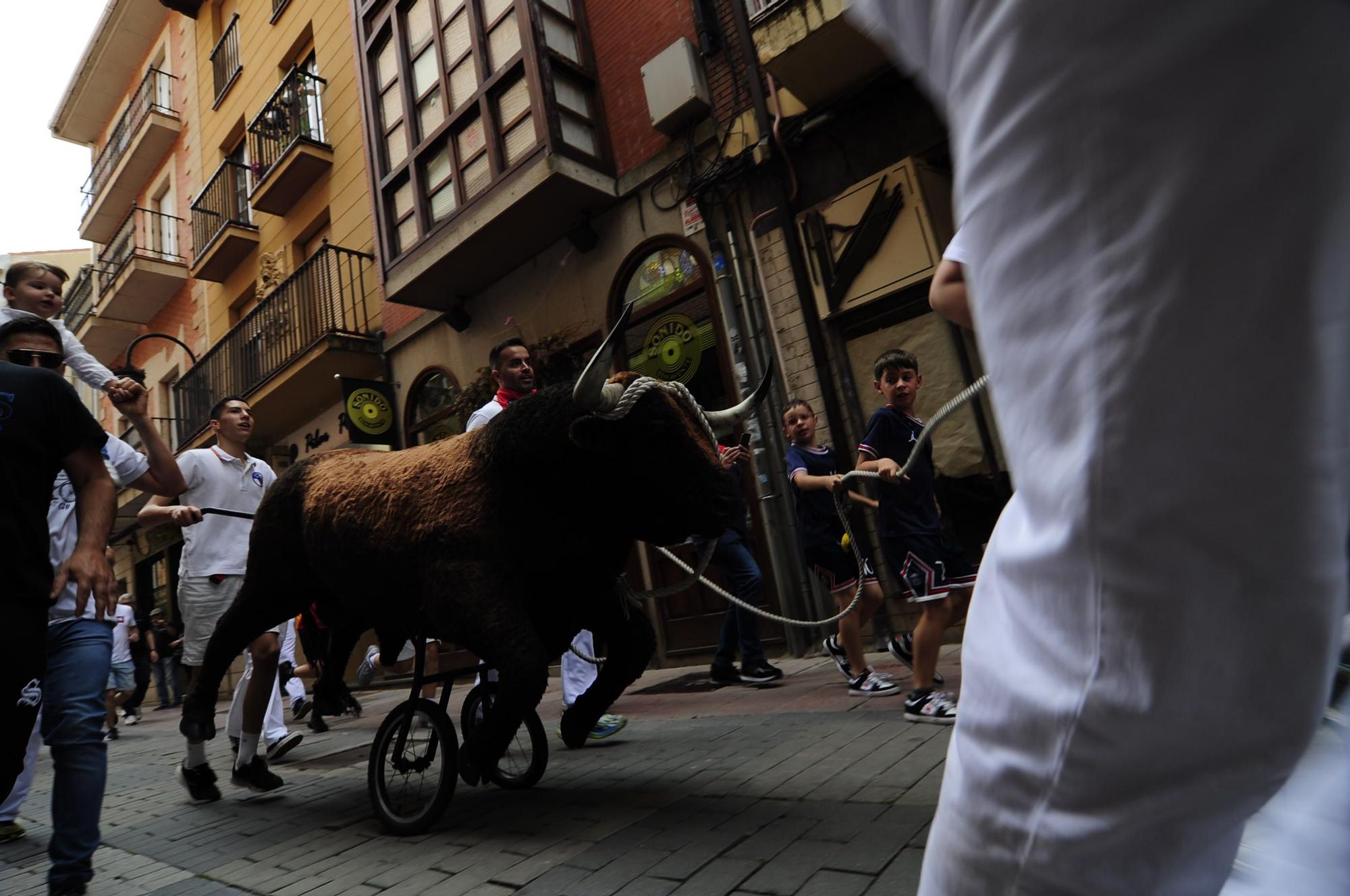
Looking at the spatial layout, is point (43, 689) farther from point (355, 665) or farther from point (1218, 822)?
point (355, 665)

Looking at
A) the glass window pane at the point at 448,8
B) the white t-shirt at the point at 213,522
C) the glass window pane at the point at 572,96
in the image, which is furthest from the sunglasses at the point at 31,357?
the glass window pane at the point at 448,8

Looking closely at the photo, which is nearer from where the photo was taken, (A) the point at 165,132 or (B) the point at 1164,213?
(B) the point at 1164,213

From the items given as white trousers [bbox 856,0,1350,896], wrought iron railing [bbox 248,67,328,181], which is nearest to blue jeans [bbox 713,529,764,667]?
white trousers [bbox 856,0,1350,896]

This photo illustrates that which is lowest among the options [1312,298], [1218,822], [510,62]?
[1218,822]

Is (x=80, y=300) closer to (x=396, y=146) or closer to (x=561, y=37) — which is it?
(x=396, y=146)

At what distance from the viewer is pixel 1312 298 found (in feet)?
2.14

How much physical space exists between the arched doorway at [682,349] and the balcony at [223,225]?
1000cm

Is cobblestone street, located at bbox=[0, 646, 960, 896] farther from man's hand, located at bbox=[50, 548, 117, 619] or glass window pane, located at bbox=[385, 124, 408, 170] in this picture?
glass window pane, located at bbox=[385, 124, 408, 170]

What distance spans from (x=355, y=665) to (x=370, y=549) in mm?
10415

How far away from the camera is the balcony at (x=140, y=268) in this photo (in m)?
18.3

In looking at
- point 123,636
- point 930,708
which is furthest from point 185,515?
point 123,636

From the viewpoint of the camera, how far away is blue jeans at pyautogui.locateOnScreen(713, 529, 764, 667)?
6.00m

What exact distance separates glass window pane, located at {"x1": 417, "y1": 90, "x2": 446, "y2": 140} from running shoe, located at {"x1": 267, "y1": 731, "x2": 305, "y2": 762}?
331 inches

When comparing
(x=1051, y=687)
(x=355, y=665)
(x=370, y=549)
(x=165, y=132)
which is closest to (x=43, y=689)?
(x=370, y=549)
